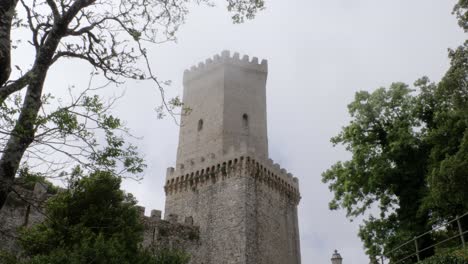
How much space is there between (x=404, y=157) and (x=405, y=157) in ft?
0.16

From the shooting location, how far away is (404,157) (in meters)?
22.0

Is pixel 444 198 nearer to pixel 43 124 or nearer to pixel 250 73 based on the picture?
pixel 43 124

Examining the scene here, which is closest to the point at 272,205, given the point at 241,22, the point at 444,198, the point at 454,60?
the point at 444,198

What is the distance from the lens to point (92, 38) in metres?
8.95

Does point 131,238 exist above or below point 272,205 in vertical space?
below

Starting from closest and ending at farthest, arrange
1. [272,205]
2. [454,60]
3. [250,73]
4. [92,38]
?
1. [92,38]
2. [454,60]
3. [272,205]
4. [250,73]

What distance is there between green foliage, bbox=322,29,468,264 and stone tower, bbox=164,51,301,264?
5.62 meters

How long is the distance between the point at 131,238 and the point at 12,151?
11.1 metres

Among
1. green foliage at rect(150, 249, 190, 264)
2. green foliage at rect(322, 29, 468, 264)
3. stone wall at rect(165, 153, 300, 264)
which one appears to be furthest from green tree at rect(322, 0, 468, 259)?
green foliage at rect(150, 249, 190, 264)

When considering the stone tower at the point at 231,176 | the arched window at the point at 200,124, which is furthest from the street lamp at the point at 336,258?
the arched window at the point at 200,124

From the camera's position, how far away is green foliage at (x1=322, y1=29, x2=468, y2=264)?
17.2 m

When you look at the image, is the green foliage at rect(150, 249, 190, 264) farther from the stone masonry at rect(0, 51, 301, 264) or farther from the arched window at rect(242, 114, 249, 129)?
the arched window at rect(242, 114, 249, 129)

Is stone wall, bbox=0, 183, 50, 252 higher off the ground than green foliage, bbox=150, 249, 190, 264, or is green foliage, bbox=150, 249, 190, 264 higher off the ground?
stone wall, bbox=0, 183, 50, 252

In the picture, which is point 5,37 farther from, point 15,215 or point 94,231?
point 15,215
